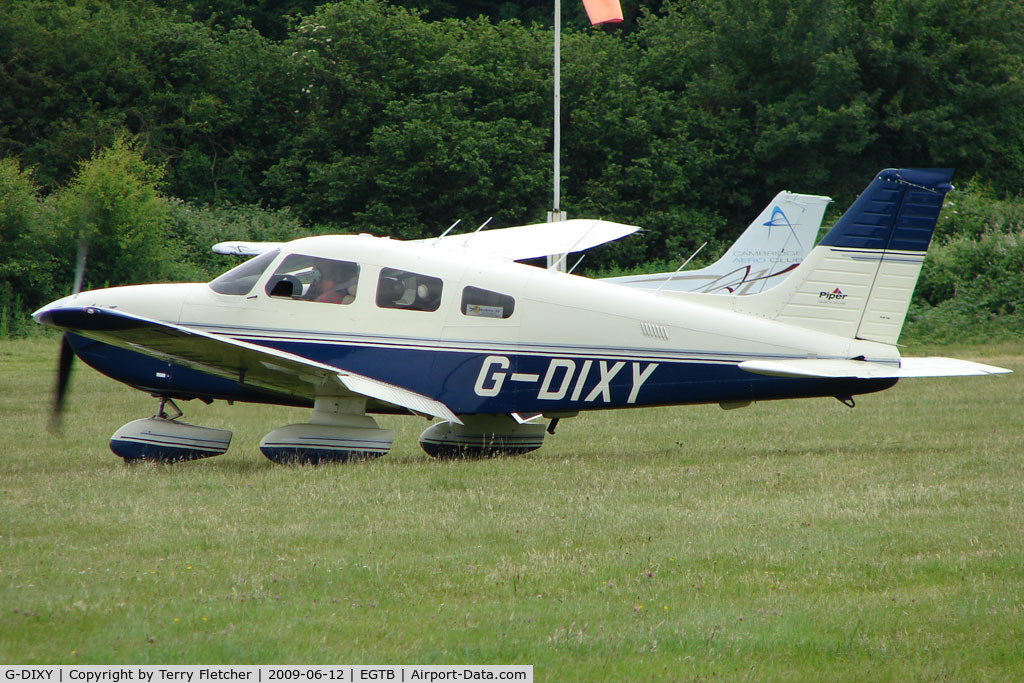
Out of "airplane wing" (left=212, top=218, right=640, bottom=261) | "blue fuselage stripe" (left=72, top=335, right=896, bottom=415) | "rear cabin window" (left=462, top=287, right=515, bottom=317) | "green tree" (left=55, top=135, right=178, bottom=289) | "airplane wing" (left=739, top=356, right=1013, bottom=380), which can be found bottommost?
"green tree" (left=55, top=135, right=178, bottom=289)

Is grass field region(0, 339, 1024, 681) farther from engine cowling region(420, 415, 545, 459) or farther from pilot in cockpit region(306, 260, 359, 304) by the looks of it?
pilot in cockpit region(306, 260, 359, 304)

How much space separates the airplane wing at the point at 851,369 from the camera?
981 cm

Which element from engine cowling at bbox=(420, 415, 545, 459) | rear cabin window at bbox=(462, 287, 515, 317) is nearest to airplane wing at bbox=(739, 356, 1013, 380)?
rear cabin window at bbox=(462, 287, 515, 317)

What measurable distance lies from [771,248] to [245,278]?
13.3 m

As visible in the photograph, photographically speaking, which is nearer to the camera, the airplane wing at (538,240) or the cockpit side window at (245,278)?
the cockpit side window at (245,278)

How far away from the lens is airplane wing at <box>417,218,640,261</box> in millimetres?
13617

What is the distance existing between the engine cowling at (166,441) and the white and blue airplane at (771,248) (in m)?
12.2

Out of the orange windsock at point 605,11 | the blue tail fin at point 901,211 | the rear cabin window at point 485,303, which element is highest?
the orange windsock at point 605,11

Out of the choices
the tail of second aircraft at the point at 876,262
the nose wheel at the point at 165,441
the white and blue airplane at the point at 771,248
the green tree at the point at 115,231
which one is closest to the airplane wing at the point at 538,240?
the tail of second aircraft at the point at 876,262

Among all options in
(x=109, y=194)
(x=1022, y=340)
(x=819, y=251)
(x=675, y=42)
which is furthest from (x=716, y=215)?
(x=819, y=251)

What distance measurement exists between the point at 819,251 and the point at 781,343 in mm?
1040

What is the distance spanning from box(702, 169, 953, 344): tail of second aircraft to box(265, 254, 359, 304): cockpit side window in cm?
423

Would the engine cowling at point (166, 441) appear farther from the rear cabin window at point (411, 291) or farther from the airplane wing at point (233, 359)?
the rear cabin window at point (411, 291)

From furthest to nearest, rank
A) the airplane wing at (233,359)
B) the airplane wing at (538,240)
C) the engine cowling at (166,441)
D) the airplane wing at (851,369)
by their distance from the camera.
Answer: the airplane wing at (538,240) < the engine cowling at (166,441) < the airplane wing at (851,369) < the airplane wing at (233,359)
